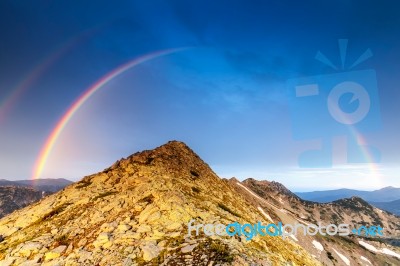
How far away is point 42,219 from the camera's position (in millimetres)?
33844

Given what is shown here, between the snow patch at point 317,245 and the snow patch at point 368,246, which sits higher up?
the snow patch at point 317,245

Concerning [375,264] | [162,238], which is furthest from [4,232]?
[375,264]

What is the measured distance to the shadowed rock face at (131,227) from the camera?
2203cm

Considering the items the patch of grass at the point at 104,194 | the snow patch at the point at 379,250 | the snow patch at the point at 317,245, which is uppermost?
the patch of grass at the point at 104,194

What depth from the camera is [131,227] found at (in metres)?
26.6

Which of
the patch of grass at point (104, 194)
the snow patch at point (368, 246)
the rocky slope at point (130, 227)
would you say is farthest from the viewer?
the snow patch at point (368, 246)

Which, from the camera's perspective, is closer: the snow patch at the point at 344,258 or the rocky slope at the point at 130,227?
the rocky slope at the point at 130,227

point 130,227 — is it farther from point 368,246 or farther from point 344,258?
point 368,246

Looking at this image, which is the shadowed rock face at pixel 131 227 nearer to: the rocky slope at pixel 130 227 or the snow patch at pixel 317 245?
the rocky slope at pixel 130 227

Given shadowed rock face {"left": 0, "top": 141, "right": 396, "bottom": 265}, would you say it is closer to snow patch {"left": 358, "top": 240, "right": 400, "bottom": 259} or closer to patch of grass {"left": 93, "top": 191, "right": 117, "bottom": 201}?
patch of grass {"left": 93, "top": 191, "right": 117, "bottom": 201}

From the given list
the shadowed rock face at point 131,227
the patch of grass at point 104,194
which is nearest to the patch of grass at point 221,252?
the shadowed rock face at point 131,227

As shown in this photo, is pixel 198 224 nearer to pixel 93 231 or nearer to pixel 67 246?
pixel 93 231

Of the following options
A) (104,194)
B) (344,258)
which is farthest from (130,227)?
(344,258)

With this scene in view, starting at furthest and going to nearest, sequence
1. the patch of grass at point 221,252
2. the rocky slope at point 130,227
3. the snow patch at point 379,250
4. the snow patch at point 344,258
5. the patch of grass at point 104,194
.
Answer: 1. the snow patch at point 379,250
2. the snow patch at point 344,258
3. the patch of grass at point 104,194
4. the rocky slope at point 130,227
5. the patch of grass at point 221,252
